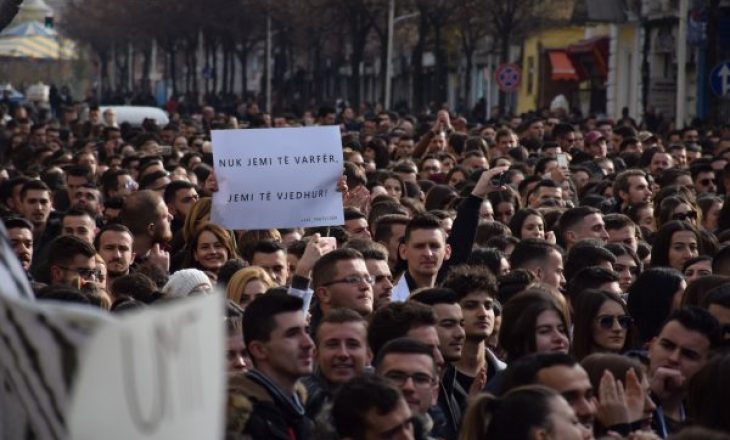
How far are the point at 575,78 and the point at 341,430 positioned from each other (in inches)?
2226

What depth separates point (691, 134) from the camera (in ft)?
90.6

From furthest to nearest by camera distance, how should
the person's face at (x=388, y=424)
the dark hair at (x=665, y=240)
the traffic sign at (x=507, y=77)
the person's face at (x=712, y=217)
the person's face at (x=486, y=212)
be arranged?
the traffic sign at (x=507, y=77)
the person's face at (x=712, y=217)
the person's face at (x=486, y=212)
the dark hair at (x=665, y=240)
the person's face at (x=388, y=424)

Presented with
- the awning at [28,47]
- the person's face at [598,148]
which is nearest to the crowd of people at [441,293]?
the person's face at [598,148]

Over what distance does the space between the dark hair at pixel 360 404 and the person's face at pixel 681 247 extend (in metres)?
6.05

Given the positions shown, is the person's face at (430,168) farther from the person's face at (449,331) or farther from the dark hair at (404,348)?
the dark hair at (404,348)

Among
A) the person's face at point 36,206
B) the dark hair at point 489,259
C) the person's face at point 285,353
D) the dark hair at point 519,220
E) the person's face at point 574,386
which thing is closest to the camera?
the person's face at point 574,386

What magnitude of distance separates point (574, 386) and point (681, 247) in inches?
220

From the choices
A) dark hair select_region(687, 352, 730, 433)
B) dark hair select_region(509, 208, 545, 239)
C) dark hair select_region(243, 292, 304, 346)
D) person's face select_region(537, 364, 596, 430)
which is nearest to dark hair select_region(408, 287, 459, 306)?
dark hair select_region(243, 292, 304, 346)

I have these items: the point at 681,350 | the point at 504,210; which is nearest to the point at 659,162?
the point at 504,210

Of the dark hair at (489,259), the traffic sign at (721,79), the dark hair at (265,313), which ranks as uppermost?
the traffic sign at (721,79)

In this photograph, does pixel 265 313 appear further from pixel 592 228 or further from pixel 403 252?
pixel 592 228

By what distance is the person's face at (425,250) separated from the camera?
10438 millimetres

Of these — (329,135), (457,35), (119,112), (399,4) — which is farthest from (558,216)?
(457,35)

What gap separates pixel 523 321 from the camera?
7.94 m
